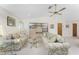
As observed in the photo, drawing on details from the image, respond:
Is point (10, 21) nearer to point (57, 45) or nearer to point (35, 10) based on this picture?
point (35, 10)

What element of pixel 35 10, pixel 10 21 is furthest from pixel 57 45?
pixel 10 21

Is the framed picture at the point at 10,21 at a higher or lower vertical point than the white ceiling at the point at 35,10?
lower

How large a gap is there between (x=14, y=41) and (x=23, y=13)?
806 mm

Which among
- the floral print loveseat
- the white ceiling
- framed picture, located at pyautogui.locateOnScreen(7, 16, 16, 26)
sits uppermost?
the white ceiling

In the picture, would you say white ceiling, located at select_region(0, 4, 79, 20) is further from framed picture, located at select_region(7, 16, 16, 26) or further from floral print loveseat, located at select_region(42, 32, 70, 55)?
floral print loveseat, located at select_region(42, 32, 70, 55)

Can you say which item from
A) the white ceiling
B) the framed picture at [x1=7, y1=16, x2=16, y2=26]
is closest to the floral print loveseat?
the white ceiling

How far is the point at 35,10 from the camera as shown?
3160 mm

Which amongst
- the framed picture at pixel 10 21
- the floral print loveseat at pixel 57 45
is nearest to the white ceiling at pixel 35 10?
the framed picture at pixel 10 21

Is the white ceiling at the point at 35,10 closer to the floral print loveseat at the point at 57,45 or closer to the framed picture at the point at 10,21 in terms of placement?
the framed picture at the point at 10,21

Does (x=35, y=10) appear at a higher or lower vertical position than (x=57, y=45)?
higher

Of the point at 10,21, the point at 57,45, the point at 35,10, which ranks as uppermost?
the point at 35,10

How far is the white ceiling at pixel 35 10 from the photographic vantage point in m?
3.08

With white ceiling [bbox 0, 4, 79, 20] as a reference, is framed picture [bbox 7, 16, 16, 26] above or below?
below

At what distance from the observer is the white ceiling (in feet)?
10.1
